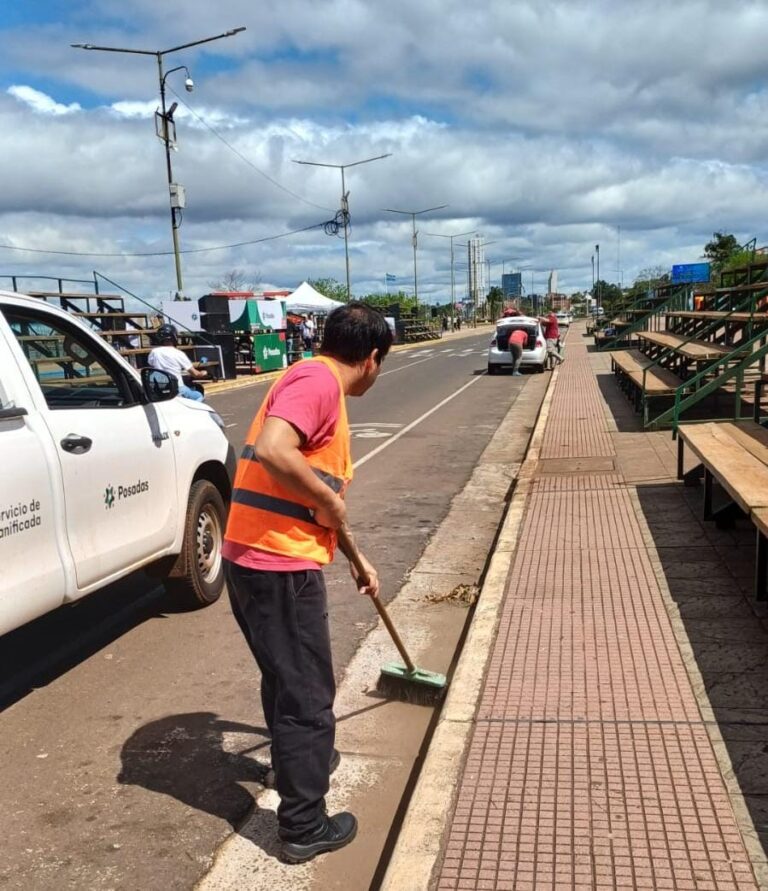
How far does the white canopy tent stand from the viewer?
38747 millimetres

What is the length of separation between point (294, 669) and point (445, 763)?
3.02 feet

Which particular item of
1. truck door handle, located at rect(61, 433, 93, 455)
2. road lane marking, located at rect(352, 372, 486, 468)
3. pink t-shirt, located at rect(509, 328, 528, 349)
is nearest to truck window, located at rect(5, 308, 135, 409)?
truck door handle, located at rect(61, 433, 93, 455)

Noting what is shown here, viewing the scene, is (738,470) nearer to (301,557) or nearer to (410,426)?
(301,557)

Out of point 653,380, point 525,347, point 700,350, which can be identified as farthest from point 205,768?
point 525,347

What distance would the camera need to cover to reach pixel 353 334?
2.79m

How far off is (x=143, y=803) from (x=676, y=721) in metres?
2.20

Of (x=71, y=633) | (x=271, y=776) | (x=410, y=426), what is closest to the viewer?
(x=271, y=776)

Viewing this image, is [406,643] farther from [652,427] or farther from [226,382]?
[226,382]

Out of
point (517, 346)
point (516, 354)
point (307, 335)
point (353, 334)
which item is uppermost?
point (353, 334)

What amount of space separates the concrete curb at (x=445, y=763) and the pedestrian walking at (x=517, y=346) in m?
18.4

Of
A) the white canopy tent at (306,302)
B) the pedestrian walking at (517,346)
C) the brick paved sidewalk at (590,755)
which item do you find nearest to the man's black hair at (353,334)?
the brick paved sidewalk at (590,755)

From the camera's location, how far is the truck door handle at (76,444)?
152 inches

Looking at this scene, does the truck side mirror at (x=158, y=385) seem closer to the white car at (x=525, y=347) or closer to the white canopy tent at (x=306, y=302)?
the white car at (x=525, y=347)

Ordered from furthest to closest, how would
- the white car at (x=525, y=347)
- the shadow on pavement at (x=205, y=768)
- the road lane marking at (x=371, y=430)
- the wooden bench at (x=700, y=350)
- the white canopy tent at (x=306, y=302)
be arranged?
the white canopy tent at (x=306, y=302), the white car at (x=525, y=347), the road lane marking at (x=371, y=430), the wooden bench at (x=700, y=350), the shadow on pavement at (x=205, y=768)
